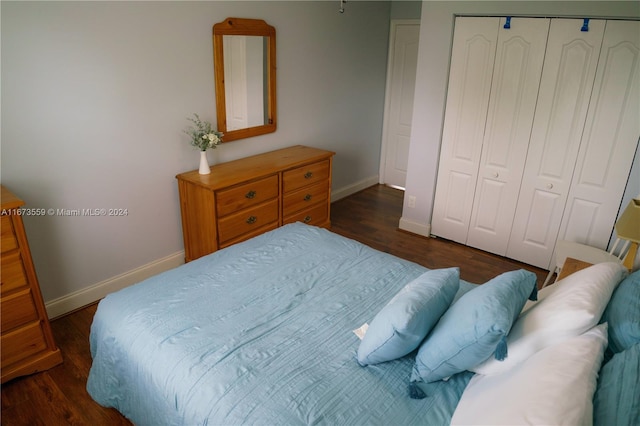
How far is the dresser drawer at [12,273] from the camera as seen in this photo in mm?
2088

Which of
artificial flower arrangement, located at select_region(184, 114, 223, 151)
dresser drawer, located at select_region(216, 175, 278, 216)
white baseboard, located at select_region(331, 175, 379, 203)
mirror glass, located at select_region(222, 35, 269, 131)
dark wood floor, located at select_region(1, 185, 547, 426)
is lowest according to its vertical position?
dark wood floor, located at select_region(1, 185, 547, 426)

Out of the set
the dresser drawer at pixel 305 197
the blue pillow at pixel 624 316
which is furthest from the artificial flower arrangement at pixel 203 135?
the blue pillow at pixel 624 316

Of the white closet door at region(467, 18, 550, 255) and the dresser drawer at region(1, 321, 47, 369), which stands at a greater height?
the white closet door at region(467, 18, 550, 255)

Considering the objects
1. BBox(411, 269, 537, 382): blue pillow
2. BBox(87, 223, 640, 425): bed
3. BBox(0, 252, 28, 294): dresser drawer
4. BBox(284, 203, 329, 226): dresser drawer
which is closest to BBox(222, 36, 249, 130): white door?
BBox(284, 203, 329, 226): dresser drawer

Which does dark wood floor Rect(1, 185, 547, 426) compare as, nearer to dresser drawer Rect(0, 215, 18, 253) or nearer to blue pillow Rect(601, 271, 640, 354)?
dresser drawer Rect(0, 215, 18, 253)

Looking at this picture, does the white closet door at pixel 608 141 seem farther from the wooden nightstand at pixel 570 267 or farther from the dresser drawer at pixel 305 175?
the dresser drawer at pixel 305 175

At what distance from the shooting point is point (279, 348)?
1698 mm

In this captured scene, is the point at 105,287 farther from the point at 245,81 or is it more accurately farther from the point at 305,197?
the point at 245,81

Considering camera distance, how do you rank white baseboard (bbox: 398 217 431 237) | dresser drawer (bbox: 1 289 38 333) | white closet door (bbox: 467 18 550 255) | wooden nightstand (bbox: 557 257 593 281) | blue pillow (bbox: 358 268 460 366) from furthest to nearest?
white baseboard (bbox: 398 217 431 237), white closet door (bbox: 467 18 550 255), wooden nightstand (bbox: 557 257 593 281), dresser drawer (bbox: 1 289 38 333), blue pillow (bbox: 358 268 460 366)

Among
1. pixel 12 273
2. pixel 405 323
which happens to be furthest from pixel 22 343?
pixel 405 323

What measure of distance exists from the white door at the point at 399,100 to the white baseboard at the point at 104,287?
3.07m

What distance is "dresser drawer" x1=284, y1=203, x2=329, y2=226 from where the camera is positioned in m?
3.76

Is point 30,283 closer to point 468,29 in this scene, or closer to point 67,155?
point 67,155

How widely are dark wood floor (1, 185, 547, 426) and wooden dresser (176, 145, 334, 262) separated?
737 mm
